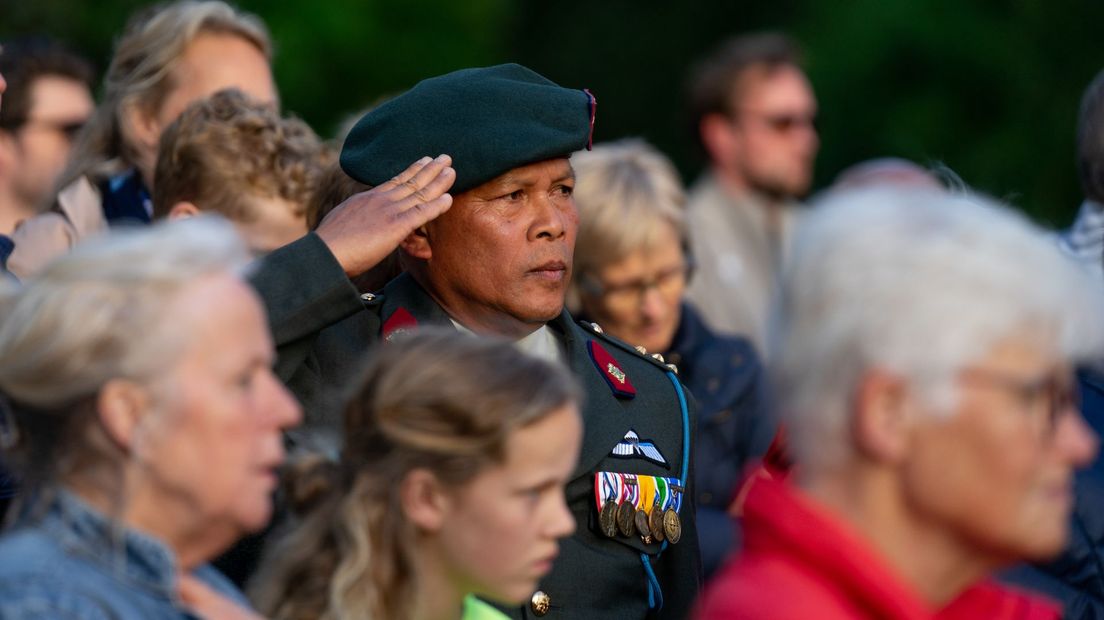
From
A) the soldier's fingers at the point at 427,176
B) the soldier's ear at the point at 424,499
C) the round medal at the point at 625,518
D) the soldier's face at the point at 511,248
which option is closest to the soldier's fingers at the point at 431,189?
the soldier's fingers at the point at 427,176

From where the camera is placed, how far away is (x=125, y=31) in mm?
5461

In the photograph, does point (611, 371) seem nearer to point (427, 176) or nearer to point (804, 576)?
point (427, 176)

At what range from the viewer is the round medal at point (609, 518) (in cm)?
368

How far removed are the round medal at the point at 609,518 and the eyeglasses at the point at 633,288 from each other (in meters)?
1.84

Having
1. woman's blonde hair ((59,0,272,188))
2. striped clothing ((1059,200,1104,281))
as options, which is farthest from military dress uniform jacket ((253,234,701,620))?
woman's blonde hair ((59,0,272,188))

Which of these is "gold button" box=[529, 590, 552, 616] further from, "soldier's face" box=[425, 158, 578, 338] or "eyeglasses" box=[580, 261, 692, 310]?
"eyeglasses" box=[580, 261, 692, 310]

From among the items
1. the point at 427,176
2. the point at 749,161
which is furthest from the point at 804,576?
the point at 749,161

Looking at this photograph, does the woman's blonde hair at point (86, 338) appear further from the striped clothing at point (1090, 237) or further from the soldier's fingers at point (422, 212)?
the striped clothing at point (1090, 237)

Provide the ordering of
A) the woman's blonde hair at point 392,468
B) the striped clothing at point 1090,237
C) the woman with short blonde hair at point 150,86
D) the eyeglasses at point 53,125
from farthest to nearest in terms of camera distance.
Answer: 1. the eyeglasses at point 53,125
2. the woman with short blonde hair at point 150,86
3. the striped clothing at point 1090,237
4. the woman's blonde hair at point 392,468

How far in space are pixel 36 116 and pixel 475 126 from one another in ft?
8.61

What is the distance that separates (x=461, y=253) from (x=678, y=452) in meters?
0.68

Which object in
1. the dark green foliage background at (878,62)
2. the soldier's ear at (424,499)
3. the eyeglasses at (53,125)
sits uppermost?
the soldier's ear at (424,499)

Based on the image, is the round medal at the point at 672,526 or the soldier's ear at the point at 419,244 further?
the soldier's ear at the point at 419,244

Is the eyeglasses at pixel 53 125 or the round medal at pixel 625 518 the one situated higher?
the round medal at pixel 625 518
